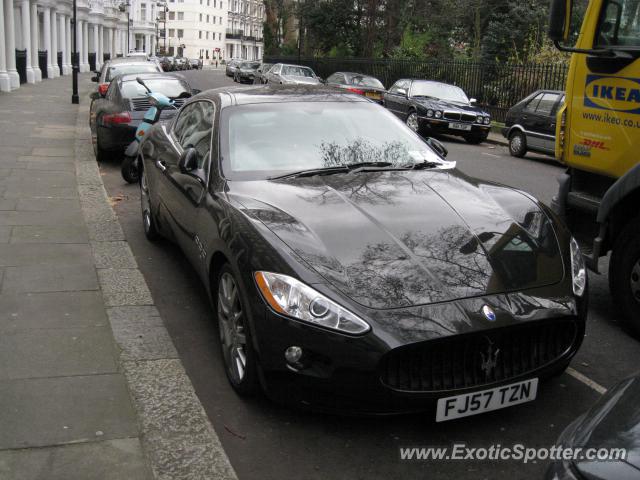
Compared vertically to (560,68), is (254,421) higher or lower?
lower

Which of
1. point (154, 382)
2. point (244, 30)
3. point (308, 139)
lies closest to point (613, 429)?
point (154, 382)

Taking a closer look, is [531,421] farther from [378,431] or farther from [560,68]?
[560,68]

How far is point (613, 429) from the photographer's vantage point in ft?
7.20

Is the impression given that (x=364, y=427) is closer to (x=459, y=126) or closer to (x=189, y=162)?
(x=189, y=162)

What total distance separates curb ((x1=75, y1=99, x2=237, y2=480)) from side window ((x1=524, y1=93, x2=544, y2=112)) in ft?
40.3

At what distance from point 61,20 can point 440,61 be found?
1156 inches

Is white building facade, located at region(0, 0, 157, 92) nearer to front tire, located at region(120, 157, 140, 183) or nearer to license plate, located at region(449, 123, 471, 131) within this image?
license plate, located at region(449, 123, 471, 131)

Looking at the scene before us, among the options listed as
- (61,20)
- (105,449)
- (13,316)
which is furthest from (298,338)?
(61,20)

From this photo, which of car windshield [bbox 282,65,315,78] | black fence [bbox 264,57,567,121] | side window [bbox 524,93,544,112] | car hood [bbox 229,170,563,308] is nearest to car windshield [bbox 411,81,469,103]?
black fence [bbox 264,57,567,121]

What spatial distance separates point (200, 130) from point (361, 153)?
1330 mm

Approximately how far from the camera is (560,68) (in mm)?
20922

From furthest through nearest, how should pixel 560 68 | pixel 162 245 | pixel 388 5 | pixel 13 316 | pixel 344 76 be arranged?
pixel 388 5 → pixel 344 76 → pixel 560 68 → pixel 162 245 → pixel 13 316

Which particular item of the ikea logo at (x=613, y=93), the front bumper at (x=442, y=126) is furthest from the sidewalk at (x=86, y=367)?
the front bumper at (x=442, y=126)

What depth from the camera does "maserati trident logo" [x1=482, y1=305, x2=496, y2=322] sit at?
10.7ft
